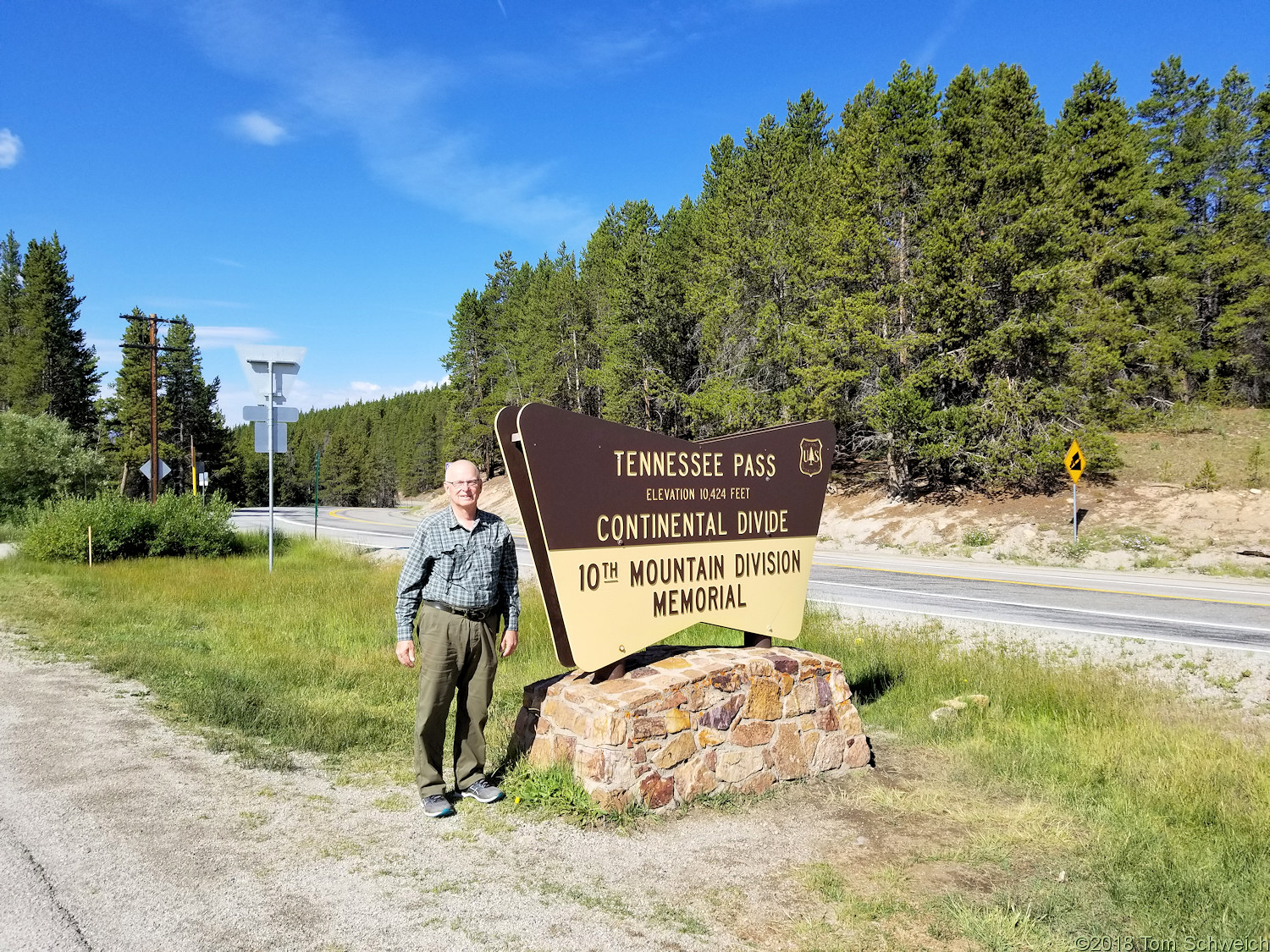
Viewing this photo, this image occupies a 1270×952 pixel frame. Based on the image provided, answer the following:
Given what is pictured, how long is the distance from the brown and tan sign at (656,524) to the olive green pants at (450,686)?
49 cm

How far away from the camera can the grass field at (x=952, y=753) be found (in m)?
3.32

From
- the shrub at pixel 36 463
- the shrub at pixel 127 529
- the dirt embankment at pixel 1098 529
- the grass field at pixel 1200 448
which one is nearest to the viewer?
the shrub at pixel 127 529

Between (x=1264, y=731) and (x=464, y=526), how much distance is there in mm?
6265

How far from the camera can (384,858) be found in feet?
12.0

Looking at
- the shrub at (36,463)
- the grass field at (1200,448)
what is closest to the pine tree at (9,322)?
the shrub at (36,463)

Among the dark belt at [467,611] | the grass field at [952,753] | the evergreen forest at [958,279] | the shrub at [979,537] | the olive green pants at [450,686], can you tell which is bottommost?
the grass field at [952,753]

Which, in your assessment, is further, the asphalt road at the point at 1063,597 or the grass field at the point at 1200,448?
the grass field at the point at 1200,448

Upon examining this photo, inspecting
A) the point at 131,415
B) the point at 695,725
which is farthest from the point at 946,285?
the point at 131,415

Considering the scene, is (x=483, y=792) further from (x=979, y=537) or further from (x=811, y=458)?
A: (x=979, y=537)

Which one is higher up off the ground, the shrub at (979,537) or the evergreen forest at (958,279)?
the evergreen forest at (958,279)

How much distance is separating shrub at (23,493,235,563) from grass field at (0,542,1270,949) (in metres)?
→ 5.82

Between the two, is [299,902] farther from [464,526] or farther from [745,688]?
[745,688]

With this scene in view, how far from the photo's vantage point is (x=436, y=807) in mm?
4180

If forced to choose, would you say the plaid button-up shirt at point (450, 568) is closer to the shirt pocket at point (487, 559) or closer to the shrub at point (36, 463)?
the shirt pocket at point (487, 559)
